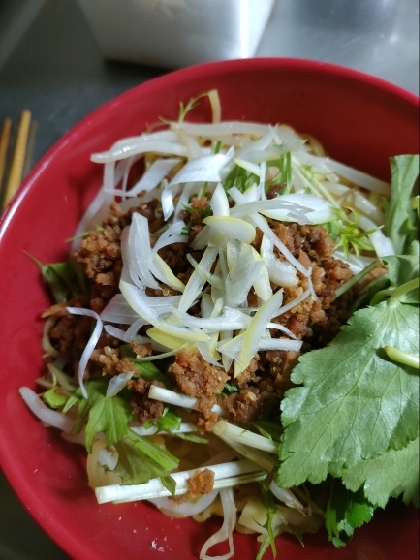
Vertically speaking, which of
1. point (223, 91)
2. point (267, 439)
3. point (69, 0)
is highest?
point (69, 0)

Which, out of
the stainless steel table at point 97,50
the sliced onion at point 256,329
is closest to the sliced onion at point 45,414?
the sliced onion at point 256,329

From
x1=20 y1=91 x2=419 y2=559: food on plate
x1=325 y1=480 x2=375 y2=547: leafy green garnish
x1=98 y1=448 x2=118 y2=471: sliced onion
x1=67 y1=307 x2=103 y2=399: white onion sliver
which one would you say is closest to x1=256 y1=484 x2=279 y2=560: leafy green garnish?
x1=20 y1=91 x2=419 y2=559: food on plate

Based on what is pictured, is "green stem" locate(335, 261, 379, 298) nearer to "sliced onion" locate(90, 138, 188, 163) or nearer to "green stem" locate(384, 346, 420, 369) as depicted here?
"green stem" locate(384, 346, 420, 369)

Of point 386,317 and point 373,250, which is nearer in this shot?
point 386,317

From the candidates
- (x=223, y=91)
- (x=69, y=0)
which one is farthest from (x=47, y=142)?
(x=223, y=91)

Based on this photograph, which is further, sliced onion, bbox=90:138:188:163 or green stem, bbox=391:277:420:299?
sliced onion, bbox=90:138:188:163

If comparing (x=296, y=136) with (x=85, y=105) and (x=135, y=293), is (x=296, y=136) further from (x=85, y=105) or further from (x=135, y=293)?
(x=85, y=105)
